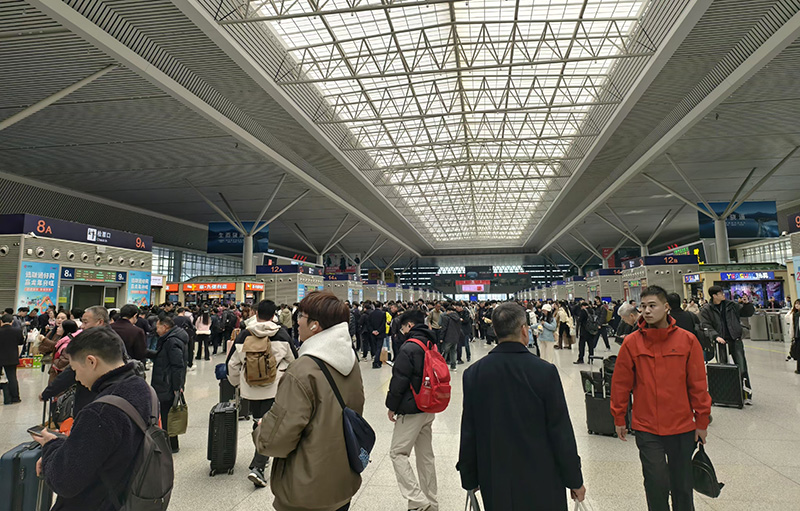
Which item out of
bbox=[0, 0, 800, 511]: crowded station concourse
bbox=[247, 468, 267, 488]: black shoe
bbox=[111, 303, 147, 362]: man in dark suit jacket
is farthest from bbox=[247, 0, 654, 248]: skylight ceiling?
bbox=[247, 468, 267, 488]: black shoe

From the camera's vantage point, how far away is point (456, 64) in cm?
1852

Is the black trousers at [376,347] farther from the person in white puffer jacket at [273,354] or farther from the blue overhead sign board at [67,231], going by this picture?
the blue overhead sign board at [67,231]

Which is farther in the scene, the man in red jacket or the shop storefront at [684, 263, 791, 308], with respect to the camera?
the shop storefront at [684, 263, 791, 308]

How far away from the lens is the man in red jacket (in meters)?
2.89

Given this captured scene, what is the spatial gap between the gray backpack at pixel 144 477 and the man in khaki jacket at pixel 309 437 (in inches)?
17.2

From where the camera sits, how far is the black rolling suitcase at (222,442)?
4434 mm

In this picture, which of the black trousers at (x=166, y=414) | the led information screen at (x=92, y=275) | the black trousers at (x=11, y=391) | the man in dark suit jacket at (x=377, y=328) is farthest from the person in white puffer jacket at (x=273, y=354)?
the led information screen at (x=92, y=275)

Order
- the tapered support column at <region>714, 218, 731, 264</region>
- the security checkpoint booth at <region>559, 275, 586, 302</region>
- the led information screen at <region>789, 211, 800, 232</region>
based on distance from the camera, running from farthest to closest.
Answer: the security checkpoint booth at <region>559, 275, 586, 302</region> → the tapered support column at <region>714, 218, 731, 264</region> → the led information screen at <region>789, 211, 800, 232</region>

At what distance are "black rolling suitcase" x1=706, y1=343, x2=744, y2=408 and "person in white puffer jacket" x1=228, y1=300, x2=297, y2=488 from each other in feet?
20.1

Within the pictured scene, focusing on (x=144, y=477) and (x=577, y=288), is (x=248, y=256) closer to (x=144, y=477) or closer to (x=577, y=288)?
(x=144, y=477)

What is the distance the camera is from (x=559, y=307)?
48.1 feet

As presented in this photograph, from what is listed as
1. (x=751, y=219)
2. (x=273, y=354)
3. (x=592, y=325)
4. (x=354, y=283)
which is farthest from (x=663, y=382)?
(x=354, y=283)

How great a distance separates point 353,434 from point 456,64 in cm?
1865

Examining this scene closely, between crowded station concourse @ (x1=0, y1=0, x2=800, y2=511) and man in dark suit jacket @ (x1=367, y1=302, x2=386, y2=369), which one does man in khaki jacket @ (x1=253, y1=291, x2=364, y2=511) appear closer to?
crowded station concourse @ (x1=0, y1=0, x2=800, y2=511)
